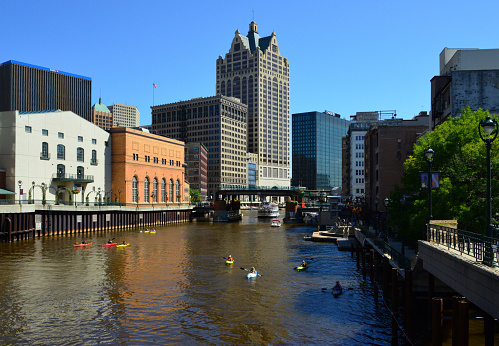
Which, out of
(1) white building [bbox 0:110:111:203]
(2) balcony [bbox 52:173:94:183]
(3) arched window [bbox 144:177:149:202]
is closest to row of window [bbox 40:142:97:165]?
(1) white building [bbox 0:110:111:203]

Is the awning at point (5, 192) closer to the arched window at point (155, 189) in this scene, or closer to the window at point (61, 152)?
the window at point (61, 152)

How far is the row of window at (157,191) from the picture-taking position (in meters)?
118

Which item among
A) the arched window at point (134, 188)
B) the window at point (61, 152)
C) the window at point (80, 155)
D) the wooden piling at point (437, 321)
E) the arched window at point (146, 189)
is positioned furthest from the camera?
the arched window at point (146, 189)

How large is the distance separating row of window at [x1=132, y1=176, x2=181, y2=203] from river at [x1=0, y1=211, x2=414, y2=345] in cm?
5800

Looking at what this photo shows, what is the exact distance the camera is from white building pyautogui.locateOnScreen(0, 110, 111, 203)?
276 ft

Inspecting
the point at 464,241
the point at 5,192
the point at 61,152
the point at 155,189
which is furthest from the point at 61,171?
the point at 464,241

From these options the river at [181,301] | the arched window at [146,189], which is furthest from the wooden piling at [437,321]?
the arched window at [146,189]

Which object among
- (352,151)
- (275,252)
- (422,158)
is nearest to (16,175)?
(275,252)

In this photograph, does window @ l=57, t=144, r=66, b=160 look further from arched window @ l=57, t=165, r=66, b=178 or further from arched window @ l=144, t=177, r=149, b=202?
arched window @ l=144, t=177, r=149, b=202

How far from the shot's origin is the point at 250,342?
2603 centimetres

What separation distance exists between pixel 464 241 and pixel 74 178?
8974 centimetres

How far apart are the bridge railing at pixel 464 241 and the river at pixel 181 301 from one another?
21.5ft

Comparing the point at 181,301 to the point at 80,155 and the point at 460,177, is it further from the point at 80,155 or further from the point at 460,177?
the point at 80,155

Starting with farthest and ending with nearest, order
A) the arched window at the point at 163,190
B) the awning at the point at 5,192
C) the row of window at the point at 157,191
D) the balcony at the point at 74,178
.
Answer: the arched window at the point at 163,190, the row of window at the point at 157,191, the balcony at the point at 74,178, the awning at the point at 5,192
